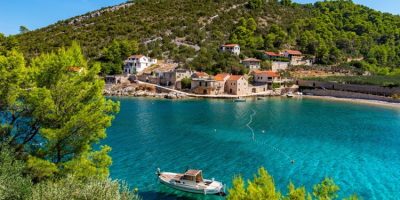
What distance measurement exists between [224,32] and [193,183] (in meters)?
113

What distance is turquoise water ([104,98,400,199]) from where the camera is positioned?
1059 inches

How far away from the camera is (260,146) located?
3706 cm

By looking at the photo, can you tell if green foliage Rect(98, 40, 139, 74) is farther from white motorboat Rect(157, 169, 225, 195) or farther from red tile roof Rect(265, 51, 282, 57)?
white motorboat Rect(157, 169, 225, 195)

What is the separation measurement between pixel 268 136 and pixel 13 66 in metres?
32.9

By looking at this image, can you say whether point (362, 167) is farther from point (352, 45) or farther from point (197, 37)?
point (352, 45)

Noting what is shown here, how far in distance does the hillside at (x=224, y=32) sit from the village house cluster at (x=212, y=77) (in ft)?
22.1

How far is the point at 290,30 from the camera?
138250mm

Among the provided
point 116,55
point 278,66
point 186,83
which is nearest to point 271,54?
point 278,66

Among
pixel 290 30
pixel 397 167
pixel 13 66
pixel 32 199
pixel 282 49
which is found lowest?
pixel 397 167

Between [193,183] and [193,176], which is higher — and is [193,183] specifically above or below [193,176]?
below

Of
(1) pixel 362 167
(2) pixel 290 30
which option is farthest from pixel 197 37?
(1) pixel 362 167

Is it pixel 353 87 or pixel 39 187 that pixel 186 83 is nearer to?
pixel 353 87

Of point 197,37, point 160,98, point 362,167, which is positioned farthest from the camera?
point 197,37

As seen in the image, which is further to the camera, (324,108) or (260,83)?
(260,83)
